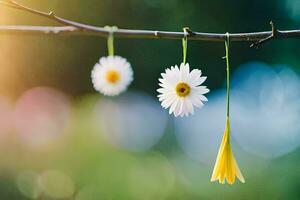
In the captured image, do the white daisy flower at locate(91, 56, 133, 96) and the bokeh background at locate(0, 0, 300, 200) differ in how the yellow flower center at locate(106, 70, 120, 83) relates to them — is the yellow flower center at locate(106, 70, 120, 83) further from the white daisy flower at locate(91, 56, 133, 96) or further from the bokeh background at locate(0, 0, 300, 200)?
the bokeh background at locate(0, 0, 300, 200)

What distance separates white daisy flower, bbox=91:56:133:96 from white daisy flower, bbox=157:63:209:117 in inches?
1.5

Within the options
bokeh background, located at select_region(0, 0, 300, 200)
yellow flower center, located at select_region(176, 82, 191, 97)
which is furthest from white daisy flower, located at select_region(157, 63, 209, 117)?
bokeh background, located at select_region(0, 0, 300, 200)

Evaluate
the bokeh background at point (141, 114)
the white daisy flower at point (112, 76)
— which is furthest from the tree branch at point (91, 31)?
the bokeh background at point (141, 114)

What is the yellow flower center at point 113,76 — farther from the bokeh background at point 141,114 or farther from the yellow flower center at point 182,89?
the bokeh background at point 141,114

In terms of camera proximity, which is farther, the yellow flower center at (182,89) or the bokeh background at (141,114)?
the bokeh background at (141,114)

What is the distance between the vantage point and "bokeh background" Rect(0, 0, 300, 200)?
1.85 meters

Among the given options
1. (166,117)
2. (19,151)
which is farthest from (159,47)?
(19,151)

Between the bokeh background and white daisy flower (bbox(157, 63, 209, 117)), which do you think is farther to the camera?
the bokeh background

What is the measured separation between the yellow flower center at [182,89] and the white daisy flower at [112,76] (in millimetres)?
51

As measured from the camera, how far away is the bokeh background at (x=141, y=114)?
185 cm

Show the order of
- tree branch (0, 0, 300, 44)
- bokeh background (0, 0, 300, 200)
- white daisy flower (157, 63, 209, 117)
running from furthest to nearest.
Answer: bokeh background (0, 0, 300, 200) → white daisy flower (157, 63, 209, 117) → tree branch (0, 0, 300, 44)

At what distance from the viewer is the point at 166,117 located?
2.21 meters

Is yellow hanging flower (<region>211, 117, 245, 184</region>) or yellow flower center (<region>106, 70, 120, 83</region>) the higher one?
yellow flower center (<region>106, 70, 120, 83</region>)

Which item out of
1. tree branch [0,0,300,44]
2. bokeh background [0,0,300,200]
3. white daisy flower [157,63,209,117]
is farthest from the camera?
bokeh background [0,0,300,200]
